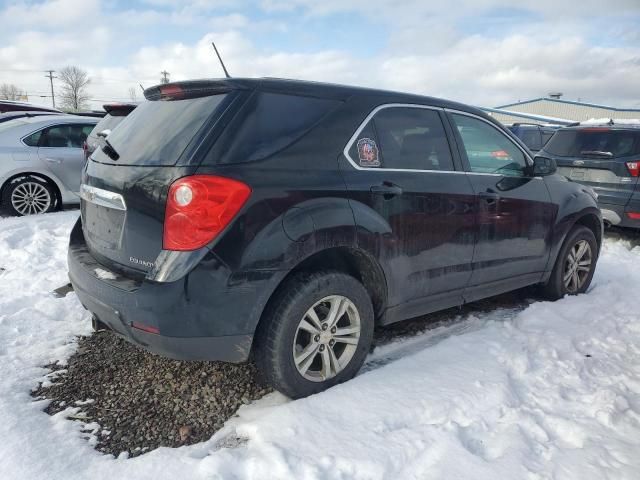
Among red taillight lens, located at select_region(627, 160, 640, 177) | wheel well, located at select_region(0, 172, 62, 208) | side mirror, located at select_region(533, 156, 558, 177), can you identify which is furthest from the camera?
wheel well, located at select_region(0, 172, 62, 208)

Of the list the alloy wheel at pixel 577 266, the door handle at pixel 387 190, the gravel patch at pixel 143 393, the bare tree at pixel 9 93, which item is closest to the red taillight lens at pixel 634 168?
the alloy wheel at pixel 577 266

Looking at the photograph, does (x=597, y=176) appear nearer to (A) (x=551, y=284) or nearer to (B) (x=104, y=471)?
(A) (x=551, y=284)

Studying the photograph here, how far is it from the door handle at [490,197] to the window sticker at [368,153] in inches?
38.7

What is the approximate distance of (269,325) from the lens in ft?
8.46

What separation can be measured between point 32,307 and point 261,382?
7.20 ft

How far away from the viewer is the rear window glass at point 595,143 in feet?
21.4

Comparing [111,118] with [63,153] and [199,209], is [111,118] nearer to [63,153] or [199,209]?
[63,153]

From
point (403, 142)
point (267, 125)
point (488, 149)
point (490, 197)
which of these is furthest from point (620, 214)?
point (267, 125)

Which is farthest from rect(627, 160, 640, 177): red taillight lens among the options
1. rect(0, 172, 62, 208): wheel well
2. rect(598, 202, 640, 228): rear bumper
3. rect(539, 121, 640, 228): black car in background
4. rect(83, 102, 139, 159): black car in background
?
rect(0, 172, 62, 208): wheel well

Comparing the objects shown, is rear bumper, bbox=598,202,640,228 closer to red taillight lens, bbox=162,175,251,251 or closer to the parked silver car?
red taillight lens, bbox=162,175,251,251

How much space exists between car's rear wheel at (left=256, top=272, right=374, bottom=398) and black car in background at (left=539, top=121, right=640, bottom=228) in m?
4.83

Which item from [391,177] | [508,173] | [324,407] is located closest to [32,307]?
[324,407]

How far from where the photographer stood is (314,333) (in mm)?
2736

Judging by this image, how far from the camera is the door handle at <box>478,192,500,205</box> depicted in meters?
3.52
